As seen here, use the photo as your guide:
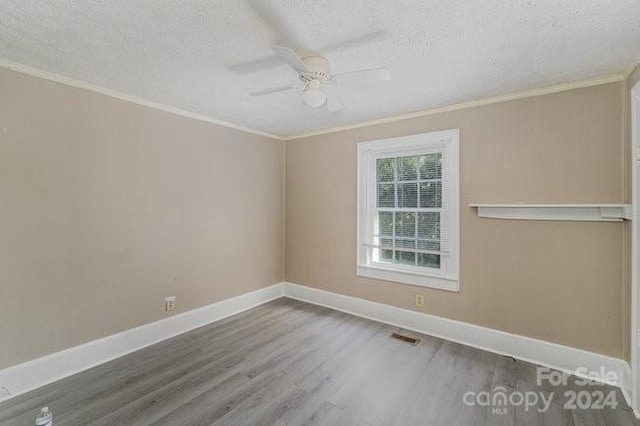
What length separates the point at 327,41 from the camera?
1810 millimetres

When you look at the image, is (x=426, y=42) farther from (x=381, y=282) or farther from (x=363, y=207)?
(x=381, y=282)

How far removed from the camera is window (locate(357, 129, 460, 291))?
9.84ft

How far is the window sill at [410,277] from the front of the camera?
2977 mm

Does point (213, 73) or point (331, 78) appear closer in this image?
point (331, 78)

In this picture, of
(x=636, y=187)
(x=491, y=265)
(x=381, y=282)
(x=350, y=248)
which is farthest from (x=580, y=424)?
(x=350, y=248)

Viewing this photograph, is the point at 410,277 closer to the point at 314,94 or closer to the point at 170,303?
the point at 314,94

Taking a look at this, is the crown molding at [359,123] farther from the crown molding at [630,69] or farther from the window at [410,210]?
the window at [410,210]

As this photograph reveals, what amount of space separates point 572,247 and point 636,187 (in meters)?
0.64

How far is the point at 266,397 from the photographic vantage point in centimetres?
207

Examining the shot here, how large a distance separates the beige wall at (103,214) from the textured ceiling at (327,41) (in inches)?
14.6

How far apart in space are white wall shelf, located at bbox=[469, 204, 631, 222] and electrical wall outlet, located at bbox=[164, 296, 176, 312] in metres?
3.21

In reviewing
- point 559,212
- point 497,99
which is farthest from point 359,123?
point 559,212

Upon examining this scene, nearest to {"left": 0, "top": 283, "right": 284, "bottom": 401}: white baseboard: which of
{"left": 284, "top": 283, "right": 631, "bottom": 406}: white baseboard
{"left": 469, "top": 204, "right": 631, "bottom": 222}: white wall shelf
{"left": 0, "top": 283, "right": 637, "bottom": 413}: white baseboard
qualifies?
{"left": 0, "top": 283, "right": 637, "bottom": 413}: white baseboard

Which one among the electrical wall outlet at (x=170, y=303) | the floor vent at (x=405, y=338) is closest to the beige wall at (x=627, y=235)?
the floor vent at (x=405, y=338)
